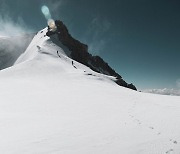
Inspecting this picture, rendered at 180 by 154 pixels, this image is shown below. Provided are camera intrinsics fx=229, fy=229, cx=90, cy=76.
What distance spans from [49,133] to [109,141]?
281 centimetres

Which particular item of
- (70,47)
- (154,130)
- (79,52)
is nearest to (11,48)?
(70,47)

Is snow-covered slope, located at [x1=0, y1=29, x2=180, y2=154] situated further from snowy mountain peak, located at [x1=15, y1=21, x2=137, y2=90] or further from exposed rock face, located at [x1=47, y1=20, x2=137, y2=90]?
exposed rock face, located at [x1=47, y1=20, x2=137, y2=90]

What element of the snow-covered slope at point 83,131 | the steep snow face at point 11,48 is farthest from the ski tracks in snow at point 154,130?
the steep snow face at point 11,48

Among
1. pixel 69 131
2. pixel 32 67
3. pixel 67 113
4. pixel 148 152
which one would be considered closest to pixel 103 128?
pixel 69 131

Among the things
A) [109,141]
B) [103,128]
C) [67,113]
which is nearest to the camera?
[109,141]

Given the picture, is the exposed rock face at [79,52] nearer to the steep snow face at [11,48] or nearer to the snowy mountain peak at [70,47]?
the snowy mountain peak at [70,47]

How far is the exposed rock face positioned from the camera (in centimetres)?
11438

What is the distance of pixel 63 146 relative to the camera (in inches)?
343

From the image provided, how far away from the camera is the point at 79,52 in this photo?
407 feet

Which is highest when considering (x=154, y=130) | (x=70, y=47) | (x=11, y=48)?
(x=11, y=48)

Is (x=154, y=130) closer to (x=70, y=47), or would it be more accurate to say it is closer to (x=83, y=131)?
(x=83, y=131)

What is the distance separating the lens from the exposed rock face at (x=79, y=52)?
11438 cm

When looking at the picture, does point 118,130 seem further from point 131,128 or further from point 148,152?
point 148,152

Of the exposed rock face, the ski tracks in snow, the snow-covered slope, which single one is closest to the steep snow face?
the exposed rock face
